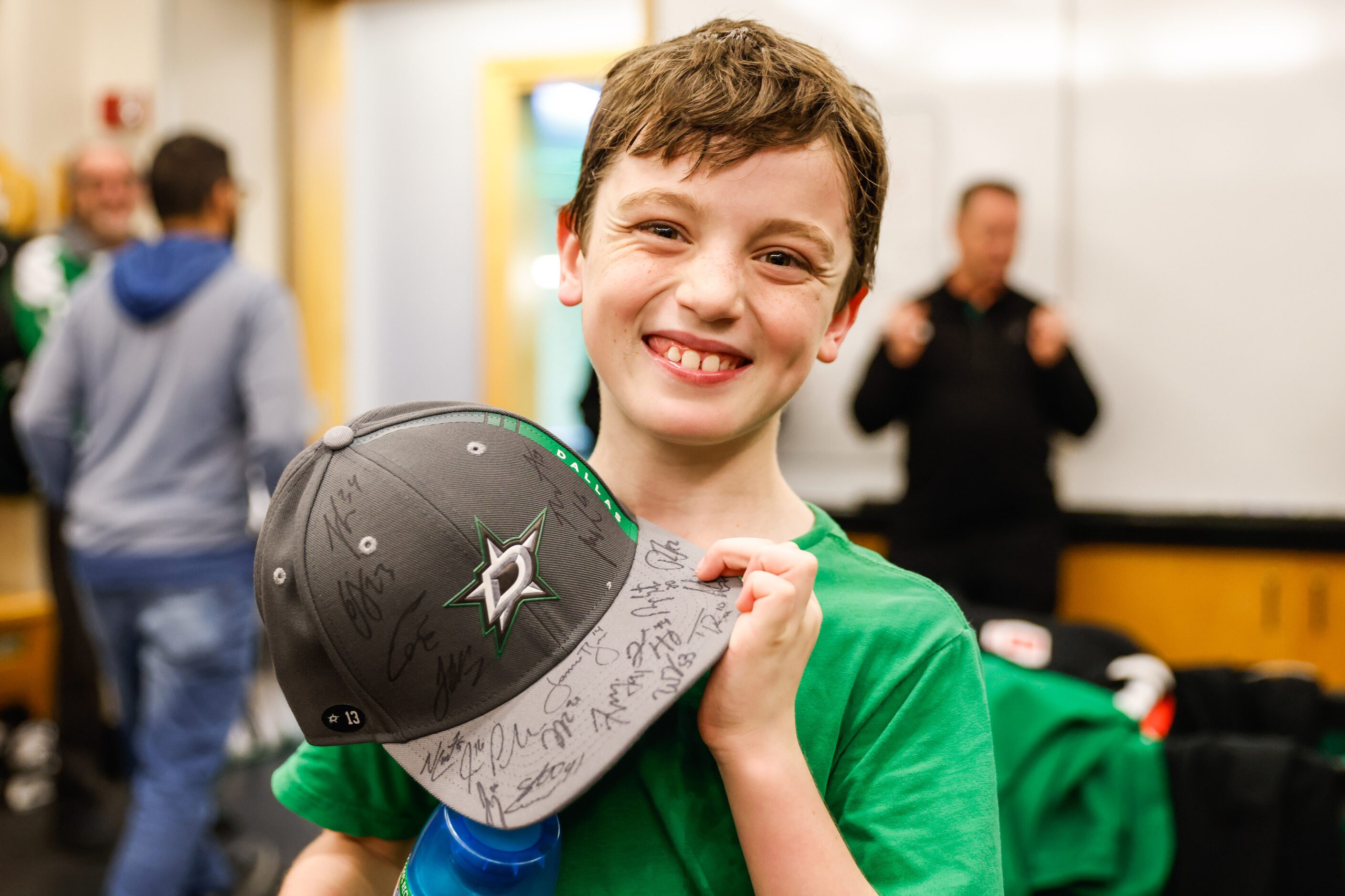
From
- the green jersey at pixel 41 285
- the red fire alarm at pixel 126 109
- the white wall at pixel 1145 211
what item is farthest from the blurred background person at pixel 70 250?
the white wall at pixel 1145 211

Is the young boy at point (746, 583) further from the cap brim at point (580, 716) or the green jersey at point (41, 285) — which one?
the green jersey at point (41, 285)

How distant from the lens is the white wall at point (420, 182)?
471cm

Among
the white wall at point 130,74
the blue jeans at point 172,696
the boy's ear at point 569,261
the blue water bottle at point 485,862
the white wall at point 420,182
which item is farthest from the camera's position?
the white wall at point 420,182

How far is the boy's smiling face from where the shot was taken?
66 centimetres

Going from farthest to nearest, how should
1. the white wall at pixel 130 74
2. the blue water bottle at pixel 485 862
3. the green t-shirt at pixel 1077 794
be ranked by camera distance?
the white wall at pixel 130 74, the green t-shirt at pixel 1077 794, the blue water bottle at pixel 485 862

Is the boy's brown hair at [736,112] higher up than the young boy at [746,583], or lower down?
higher up

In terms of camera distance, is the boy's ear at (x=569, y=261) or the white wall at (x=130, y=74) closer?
the boy's ear at (x=569, y=261)

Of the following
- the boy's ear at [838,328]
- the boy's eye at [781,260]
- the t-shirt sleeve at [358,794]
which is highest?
A: the boy's eye at [781,260]

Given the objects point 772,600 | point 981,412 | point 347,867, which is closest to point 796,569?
point 772,600

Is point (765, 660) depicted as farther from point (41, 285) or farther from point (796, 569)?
point (41, 285)

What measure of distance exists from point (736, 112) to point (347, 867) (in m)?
0.54

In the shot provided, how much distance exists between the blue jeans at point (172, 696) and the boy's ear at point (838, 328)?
1.67 m

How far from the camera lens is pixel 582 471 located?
2.18ft

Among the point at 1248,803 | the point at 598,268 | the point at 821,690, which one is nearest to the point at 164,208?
the point at 598,268
